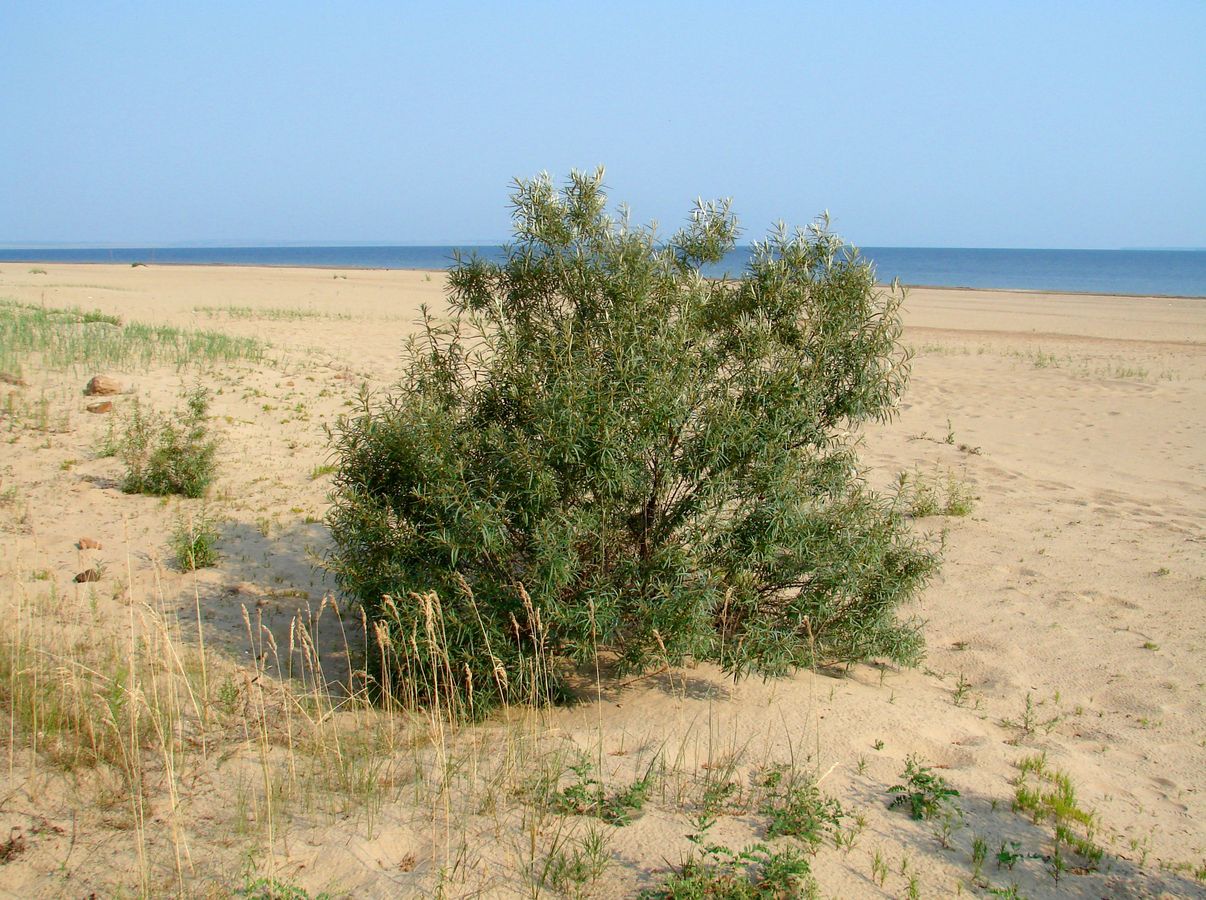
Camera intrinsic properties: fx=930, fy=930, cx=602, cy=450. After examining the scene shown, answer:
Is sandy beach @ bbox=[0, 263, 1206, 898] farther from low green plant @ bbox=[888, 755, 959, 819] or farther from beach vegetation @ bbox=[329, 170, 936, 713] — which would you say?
beach vegetation @ bbox=[329, 170, 936, 713]

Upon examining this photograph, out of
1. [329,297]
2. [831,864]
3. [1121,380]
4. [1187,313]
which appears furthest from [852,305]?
[1187,313]

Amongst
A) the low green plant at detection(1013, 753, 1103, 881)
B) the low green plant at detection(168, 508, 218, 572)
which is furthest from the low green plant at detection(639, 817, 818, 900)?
the low green plant at detection(168, 508, 218, 572)

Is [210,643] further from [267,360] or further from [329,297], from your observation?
[329,297]

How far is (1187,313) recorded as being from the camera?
1441 inches

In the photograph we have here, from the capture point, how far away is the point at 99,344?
13.4 meters

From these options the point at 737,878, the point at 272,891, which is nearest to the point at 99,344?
the point at 272,891

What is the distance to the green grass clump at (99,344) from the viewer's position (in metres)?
12.5

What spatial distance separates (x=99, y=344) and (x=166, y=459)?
5.68 m

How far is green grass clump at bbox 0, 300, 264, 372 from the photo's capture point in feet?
40.9

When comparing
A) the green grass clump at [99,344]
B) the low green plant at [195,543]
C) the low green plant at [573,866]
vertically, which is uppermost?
the green grass clump at [99,344]

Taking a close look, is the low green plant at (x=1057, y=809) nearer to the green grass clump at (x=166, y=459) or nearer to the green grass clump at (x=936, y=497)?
the green grass clump at (x=936, y=497)

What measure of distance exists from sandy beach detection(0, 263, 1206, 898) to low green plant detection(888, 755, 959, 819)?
0.04m

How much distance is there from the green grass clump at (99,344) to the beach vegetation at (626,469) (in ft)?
28.8

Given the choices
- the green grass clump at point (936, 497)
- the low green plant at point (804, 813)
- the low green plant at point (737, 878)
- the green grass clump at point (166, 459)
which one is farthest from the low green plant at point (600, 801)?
the green grass clump at point (166, 459)
